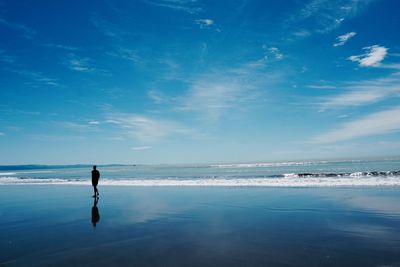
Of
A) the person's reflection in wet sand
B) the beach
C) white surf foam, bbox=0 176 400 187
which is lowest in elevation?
the beach

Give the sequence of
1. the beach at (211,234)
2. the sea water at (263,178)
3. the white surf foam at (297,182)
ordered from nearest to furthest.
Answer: the beach at (211,234) → the white surf foam at (297,182) → the sea water at (263,178)

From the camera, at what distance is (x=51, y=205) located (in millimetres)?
17938

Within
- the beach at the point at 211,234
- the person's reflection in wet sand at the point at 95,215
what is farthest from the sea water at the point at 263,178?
the person's reflection in wet sand at the point at 95,215

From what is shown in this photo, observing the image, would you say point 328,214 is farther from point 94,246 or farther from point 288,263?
point 94,246

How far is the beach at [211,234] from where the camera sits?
A: 24.6 feet

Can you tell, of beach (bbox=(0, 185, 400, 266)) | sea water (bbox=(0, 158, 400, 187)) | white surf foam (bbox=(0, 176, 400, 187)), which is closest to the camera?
beach (bbox=(0, 185, 400, 266))

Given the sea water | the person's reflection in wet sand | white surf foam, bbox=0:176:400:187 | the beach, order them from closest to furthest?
the beach < the person's reflection in wet sand < white surf foam, bbox=0:176:400:187 < the sea water

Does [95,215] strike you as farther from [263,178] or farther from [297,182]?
[263,178]

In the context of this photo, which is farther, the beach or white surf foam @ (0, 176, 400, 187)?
white surf foam @ (0, 176, 400, 187)

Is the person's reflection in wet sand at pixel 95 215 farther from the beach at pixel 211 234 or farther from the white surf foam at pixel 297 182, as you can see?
the white surf foam at pixel 297 182

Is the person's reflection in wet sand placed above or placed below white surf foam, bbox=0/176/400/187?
below

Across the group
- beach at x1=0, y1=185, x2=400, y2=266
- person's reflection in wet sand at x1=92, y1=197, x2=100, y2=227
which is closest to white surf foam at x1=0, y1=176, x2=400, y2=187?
beach at x1=0, y1=185, x2=400, y2=266

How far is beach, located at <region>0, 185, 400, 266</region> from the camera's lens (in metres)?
7.51

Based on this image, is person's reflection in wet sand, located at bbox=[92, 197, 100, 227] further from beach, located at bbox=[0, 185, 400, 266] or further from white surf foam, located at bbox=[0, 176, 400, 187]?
white surf foam, located at bbox=[0, 176, 400, 187]
